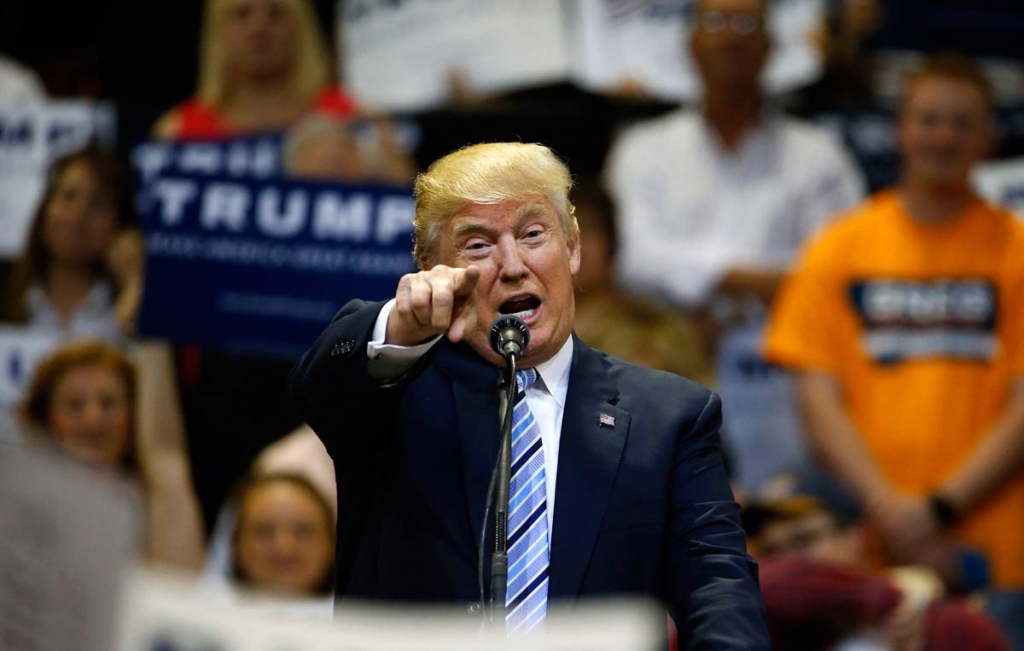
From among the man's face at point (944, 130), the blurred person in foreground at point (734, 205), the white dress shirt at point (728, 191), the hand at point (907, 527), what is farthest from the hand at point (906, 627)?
the white dress shirt at point (728, 191)

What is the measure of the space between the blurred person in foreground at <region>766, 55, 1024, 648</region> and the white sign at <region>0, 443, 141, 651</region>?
3830mm

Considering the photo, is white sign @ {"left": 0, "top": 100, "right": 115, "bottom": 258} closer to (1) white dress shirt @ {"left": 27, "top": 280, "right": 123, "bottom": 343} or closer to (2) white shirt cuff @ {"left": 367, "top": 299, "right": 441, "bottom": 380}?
(1) white dress shirt @ {"left": 27, "top": 280, "right": 123, "bottom": 343}

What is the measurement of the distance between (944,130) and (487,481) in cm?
302

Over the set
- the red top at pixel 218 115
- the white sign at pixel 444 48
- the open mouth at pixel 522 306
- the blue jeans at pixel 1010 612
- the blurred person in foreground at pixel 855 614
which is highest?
the white sign at pixel 444 48

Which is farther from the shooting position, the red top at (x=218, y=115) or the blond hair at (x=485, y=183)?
the red top at (x=218, y=115)

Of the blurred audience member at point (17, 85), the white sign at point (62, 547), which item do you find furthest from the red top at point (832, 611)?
the blurred audience member at point (17, 85)

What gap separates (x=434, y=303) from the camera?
7.66 feet

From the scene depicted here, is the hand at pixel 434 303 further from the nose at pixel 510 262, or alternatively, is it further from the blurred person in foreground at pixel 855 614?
the blurred person in foreground at pixel 855 614

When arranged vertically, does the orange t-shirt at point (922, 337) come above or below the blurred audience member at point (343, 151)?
below

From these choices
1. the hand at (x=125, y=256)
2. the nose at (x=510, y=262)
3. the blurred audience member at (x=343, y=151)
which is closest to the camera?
the nose at (x=510, y=262)

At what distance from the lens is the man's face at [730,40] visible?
5.51 m

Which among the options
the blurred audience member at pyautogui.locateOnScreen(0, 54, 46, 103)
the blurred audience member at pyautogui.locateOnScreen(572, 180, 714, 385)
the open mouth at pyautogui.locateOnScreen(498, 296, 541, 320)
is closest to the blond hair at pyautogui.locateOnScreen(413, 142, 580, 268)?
the open mouth at pyautogui.locateOnScreen(498, 296, 541, 320)

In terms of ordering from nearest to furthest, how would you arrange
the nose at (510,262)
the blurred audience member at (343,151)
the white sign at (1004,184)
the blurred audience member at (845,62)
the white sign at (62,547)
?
the white sign at (62,547) → the nose at (510,262) → the blurred audience member at (343,151) → the white sign at (1004,184) → the blurred audience member at (845,62)

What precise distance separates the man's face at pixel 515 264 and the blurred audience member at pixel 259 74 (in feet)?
9.54
